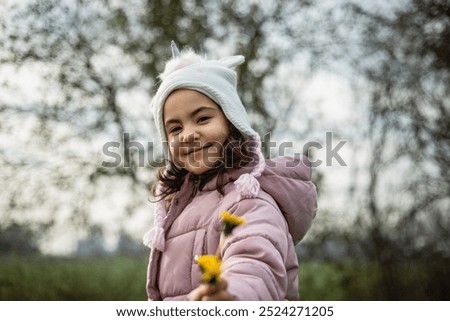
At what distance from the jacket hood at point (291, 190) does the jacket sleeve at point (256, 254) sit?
0.12m

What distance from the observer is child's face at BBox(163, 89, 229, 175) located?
5.91 ft

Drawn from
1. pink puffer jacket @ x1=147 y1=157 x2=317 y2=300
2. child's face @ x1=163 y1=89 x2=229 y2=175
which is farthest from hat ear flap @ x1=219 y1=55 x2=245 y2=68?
pink puffer jacket @ x1=147 y1=157 x2=317 y2=300

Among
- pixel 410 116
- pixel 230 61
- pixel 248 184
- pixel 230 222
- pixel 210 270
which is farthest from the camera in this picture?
pixel 410 116

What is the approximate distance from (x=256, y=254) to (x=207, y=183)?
474mm

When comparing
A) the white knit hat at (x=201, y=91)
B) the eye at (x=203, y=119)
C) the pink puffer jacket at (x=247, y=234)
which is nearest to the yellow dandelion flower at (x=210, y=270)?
the pink puffer jacket at (x=247, y=234)

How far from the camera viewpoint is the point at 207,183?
1.84m

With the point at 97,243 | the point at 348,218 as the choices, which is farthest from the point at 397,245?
the point at 97,243

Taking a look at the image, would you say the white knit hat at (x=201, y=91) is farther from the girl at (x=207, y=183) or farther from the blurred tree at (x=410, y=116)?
the blurred tree at (x=410, y=116)

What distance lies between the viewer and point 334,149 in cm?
445

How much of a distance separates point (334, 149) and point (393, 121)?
1.70 feet

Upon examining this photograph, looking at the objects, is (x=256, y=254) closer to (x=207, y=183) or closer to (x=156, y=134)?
(x=207, y=183)

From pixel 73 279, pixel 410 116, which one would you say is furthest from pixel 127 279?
pixel 410 116

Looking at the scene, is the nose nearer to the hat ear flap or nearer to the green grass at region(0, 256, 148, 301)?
the hat ear flap

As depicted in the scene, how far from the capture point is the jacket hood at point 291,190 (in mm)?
1753
